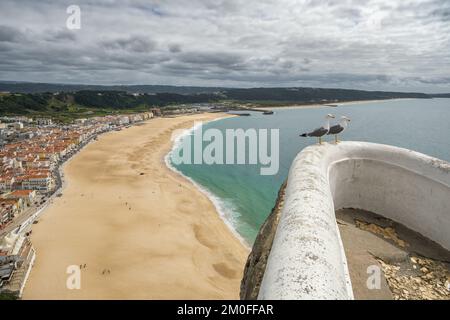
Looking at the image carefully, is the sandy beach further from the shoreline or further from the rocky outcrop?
the rocky outcrop

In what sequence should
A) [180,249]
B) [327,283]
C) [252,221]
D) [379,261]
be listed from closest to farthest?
[327,283]
[379,261]
[180,249]
[252,221]

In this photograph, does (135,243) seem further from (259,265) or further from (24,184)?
(24,184)

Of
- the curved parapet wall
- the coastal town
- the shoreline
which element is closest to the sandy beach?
the shoreline

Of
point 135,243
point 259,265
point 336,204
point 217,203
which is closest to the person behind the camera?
→ point 259,265

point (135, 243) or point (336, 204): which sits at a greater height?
point (336, 204)

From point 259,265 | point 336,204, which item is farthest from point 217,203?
point 259,265

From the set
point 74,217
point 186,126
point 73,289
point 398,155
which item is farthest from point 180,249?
point 186,126
